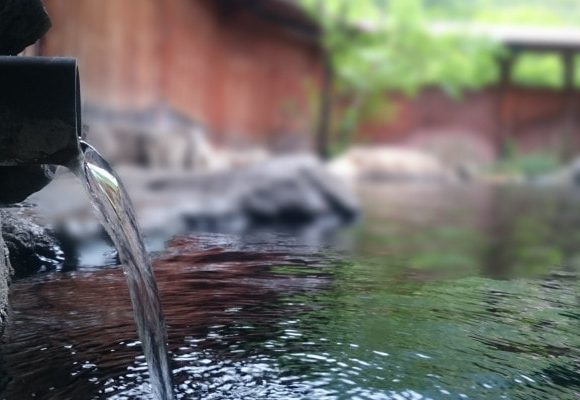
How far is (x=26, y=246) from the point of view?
2.82m

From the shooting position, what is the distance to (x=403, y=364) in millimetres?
2291

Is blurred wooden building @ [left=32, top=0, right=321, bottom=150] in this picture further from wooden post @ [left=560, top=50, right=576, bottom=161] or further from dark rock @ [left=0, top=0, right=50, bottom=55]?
wooden post @ [left=560, top=50, right=576, bottom=161]

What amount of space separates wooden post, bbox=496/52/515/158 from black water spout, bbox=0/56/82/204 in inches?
826

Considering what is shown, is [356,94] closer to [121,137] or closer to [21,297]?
[121,137]

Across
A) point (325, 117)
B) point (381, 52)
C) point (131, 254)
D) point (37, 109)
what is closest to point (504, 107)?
point (381, 52)

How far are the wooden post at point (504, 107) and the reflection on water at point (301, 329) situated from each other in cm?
1906

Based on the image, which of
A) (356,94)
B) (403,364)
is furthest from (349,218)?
(356,94)

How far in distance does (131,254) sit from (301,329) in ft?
2.13

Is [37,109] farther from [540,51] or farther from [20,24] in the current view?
[540,51]

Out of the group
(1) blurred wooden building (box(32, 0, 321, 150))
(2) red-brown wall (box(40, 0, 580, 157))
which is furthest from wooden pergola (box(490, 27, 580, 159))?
(1) blurred wooden building (box(32, 0, 321, 150))

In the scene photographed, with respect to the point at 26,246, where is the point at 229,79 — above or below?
above

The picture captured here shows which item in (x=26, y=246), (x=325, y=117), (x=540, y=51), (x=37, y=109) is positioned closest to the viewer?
(x=37, y=109)

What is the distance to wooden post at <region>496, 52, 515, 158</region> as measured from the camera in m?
21.9

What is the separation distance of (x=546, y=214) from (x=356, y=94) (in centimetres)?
1106
